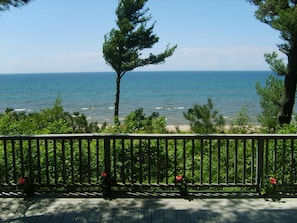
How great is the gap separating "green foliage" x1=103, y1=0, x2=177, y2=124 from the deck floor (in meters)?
11.8

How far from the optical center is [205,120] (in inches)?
322

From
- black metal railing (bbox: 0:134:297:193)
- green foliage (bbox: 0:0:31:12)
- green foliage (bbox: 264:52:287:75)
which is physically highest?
green foliage (bbox: 0:0:31:12)

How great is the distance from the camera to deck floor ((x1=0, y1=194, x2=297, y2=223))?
3.55 meters

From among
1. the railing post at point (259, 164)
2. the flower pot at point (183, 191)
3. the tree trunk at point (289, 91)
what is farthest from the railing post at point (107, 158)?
the tree trunk at point (289, 91)

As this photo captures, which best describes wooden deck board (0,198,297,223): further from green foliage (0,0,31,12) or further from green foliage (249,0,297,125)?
green foliage (249,0,297,125)

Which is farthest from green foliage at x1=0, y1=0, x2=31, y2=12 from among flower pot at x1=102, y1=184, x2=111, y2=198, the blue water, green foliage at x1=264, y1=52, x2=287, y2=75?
green foliage at x1=264, y1=52, x2=287, y2=75

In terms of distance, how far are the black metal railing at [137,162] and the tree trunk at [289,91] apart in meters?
4.50

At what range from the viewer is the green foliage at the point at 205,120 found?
790 centimetres

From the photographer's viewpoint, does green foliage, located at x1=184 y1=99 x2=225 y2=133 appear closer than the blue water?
Yes

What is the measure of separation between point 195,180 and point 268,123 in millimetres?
6046

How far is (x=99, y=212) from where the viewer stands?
12.3 ft

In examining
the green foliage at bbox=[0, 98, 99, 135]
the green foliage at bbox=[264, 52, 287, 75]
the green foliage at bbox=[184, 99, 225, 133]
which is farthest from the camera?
the green foliage at bbox=[264, 52, 287, 75]

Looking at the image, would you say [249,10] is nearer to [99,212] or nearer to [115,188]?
[115,188]

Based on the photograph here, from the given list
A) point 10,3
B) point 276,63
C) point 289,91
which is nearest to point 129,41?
point 276,63
